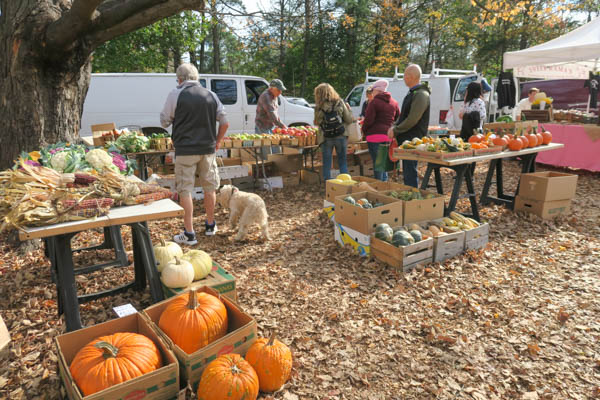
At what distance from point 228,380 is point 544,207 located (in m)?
5.31

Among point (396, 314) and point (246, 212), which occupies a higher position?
point (246, 212)

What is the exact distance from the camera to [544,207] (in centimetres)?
547

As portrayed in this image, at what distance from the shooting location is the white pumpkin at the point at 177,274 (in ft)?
9.61

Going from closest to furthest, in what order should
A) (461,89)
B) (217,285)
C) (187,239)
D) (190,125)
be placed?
(217,285) → (190,125) → (187,239) → (461,89)

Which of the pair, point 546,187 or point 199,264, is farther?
point 546,187

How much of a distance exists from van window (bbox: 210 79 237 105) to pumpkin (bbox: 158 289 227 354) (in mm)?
8515

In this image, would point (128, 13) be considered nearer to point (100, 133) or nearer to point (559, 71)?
point (100, 133)

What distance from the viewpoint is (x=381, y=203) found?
4.77 meters

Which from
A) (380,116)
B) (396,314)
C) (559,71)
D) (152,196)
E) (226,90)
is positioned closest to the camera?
(152,196)

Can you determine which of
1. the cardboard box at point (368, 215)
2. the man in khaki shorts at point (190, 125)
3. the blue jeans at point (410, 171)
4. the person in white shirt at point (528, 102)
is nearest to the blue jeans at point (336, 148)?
the blue jeans at point (410, 171)

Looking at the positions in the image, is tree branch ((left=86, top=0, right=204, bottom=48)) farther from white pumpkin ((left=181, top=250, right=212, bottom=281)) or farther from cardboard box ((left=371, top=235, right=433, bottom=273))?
cardboard box ((left=371, top=235, right=433, bottom=273))

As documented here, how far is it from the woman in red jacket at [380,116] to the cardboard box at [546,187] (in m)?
2.12

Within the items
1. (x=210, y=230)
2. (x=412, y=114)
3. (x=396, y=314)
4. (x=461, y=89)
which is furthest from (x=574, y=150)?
(x=210, y=230)

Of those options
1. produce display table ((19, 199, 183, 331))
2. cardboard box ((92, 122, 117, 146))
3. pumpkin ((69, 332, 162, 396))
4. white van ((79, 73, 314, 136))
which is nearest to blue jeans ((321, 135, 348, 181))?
cardboard box ((92, 122, 117, 146))
